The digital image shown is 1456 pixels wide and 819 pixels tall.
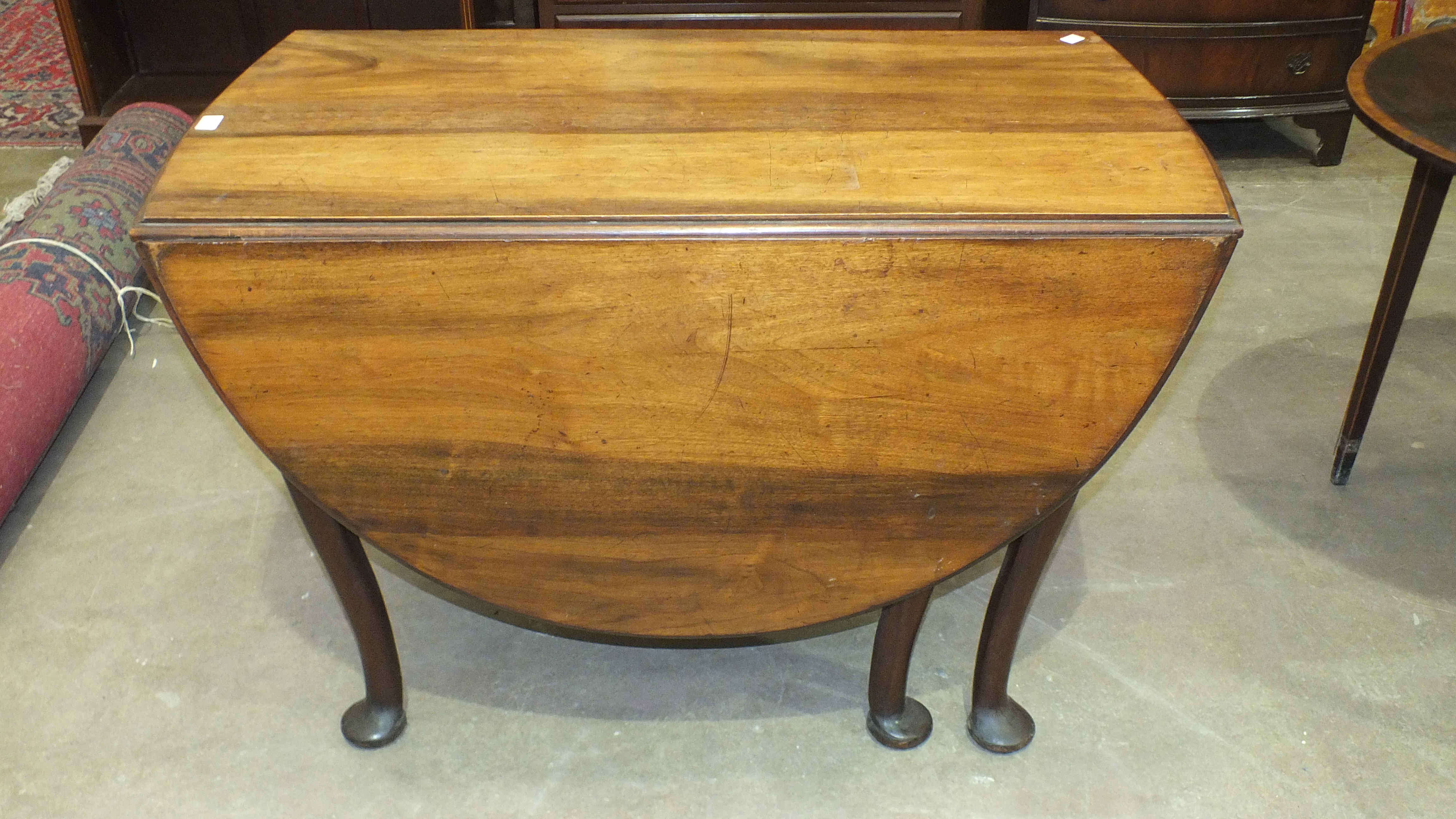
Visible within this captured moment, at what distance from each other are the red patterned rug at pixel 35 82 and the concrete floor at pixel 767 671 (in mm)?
1345

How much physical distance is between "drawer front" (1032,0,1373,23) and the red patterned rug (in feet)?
7.89

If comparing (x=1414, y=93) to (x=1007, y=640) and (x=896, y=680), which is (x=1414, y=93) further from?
(x=896, y=680)

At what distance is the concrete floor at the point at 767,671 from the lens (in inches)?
55.7

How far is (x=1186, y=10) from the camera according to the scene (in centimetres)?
267

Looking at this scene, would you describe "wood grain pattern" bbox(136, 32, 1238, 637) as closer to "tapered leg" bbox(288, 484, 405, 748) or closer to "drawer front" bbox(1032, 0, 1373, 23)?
"tapered leg" bbox(288, 484, 405, 748)

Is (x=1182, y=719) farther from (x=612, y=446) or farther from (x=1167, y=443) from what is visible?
(x=612, y=446)

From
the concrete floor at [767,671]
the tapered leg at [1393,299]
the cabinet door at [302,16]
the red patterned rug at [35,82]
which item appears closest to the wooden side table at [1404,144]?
the tapered leg at [1393,299]

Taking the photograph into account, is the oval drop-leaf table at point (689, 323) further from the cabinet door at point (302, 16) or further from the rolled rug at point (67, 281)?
the cabinet door at point (302, 16)

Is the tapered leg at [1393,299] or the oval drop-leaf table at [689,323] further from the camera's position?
the tapered leg at [1393,299]

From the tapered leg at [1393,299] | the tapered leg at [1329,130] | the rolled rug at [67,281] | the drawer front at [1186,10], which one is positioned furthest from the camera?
the tapered leg at [1329,130]

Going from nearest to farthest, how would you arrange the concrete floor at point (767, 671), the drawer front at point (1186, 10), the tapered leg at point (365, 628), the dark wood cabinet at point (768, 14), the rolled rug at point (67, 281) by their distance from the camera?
the tapered leg at point (365, 628) < the concrete floor at point (767, 671) < the rolled rug at point (67, 281) < the dark wood cabinet at point (768, 14) < the drawer front at point (1186, 10)

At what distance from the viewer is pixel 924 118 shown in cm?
131

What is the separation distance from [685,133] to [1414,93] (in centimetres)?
102

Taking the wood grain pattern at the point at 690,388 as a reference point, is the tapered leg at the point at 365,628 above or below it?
below
